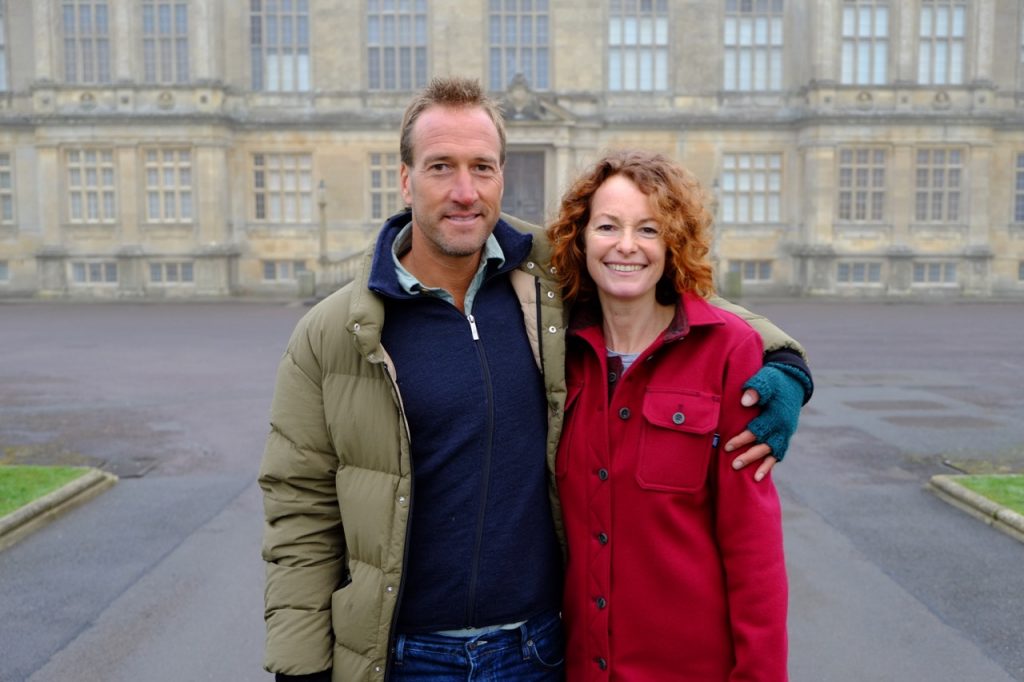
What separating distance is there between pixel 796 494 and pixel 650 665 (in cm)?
583

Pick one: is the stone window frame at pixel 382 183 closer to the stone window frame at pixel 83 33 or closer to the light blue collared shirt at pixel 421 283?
the stone window frame at pixel 83 33

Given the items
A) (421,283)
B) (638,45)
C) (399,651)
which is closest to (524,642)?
(399,651)

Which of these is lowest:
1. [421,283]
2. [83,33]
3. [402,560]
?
[402,560]

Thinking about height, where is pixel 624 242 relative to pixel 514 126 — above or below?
below

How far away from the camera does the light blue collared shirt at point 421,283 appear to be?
2.81m

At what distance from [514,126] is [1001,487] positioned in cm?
2738

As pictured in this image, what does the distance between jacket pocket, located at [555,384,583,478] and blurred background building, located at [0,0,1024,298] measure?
30588mm

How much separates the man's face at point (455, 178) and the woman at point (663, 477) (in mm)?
307

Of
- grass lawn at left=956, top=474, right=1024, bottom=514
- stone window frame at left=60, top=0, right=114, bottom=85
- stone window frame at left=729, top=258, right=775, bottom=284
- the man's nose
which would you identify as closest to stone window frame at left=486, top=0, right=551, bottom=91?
stone window frame at left=729, top=258, right=775, bottom=284

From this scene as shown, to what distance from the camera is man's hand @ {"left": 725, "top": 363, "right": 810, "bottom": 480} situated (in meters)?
2.61

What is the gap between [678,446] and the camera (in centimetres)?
263

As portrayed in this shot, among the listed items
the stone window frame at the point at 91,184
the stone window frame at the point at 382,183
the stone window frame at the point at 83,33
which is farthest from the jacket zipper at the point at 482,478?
the stone window frame at the point at 83,33

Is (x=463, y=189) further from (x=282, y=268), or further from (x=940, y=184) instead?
(x=940, y=184)

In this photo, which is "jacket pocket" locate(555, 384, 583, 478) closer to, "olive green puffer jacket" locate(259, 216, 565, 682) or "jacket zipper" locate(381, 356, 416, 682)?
"olive green puffer jacket" locate(259, 216, 565, 682)
